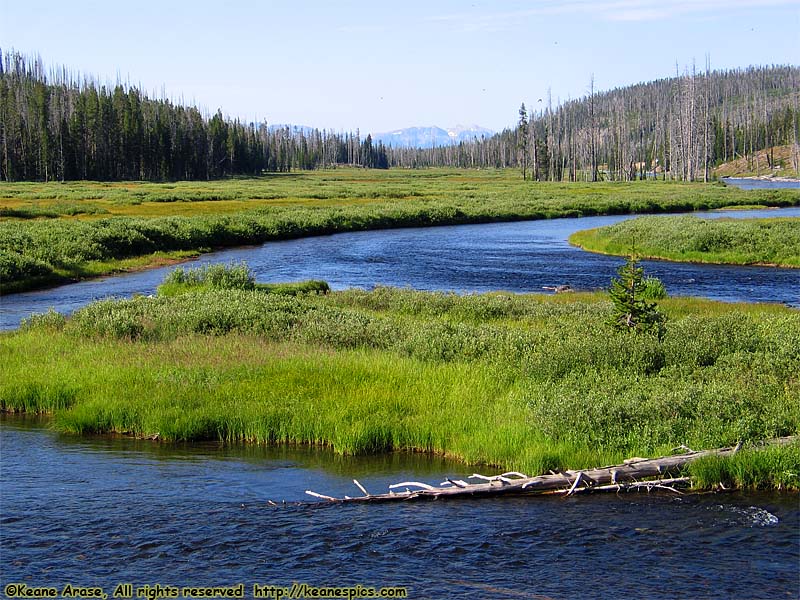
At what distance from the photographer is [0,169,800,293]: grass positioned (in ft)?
147

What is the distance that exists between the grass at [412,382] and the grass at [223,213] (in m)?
18.3

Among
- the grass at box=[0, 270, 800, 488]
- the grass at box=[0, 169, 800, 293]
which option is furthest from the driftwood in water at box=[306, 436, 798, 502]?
the grass at box=[0, 169, 800, 293]

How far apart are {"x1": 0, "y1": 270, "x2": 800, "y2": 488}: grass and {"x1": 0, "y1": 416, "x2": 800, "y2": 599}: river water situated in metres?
1.57

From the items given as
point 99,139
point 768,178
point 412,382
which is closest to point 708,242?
point 412,382

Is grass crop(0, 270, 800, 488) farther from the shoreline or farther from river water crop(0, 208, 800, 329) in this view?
the shoreline

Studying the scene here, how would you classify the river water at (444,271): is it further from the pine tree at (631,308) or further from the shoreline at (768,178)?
the shoreline at (768,178)

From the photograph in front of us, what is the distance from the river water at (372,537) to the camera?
10.5m

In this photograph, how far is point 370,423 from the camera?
53.0 feet

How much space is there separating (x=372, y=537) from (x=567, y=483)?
3402mm

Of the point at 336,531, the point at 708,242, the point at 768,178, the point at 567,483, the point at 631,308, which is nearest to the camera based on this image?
the point at 336,531

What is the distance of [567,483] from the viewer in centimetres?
1331

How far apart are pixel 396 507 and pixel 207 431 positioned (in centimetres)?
528

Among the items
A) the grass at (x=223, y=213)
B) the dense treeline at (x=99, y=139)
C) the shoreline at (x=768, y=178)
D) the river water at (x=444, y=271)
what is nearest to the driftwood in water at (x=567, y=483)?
the river water at (x=444, y=271)

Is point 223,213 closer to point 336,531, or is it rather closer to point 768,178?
point 336,531
